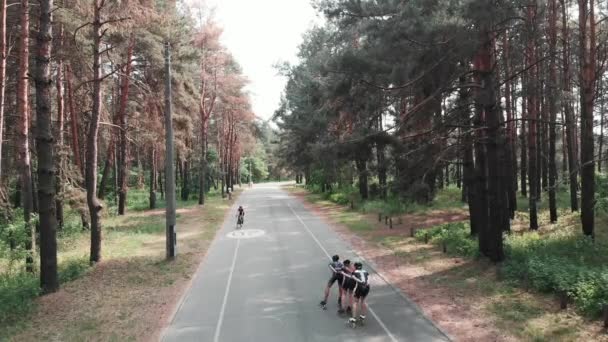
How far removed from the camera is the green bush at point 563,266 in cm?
994

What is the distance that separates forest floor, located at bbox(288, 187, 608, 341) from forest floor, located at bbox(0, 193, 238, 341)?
6.45 metres

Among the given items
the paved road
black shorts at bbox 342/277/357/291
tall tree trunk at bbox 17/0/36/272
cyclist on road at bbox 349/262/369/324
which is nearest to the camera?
the paved road

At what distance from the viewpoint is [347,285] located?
10.3m

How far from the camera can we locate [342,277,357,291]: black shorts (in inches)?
397

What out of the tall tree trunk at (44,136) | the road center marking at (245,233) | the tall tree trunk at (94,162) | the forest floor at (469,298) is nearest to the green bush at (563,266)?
the forest floor at (469,298)

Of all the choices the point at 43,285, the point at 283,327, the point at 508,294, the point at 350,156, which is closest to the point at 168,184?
the point at 43,285

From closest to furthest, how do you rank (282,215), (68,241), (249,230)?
(68,241)
(249,230)
(282,215)

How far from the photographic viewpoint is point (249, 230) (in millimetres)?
24281

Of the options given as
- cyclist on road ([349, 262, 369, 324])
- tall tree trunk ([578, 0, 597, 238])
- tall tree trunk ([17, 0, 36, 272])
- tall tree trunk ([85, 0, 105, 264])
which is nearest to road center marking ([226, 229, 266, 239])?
tall tree trunk ([85, 0, 105, 264])

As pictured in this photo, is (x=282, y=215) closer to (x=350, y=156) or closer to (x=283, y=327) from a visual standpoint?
(x=350, y=156)

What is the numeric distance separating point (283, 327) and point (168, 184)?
8984mm

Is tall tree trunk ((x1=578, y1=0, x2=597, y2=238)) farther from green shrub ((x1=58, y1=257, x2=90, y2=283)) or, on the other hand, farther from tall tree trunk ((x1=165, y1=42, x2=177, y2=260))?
green shrub ((x1=58, y1=257, x2=90, y2=283))

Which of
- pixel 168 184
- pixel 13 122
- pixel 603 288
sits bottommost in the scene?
pixel 603 288

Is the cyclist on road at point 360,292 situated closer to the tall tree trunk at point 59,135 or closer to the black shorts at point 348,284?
the black shorts at point 348,284
